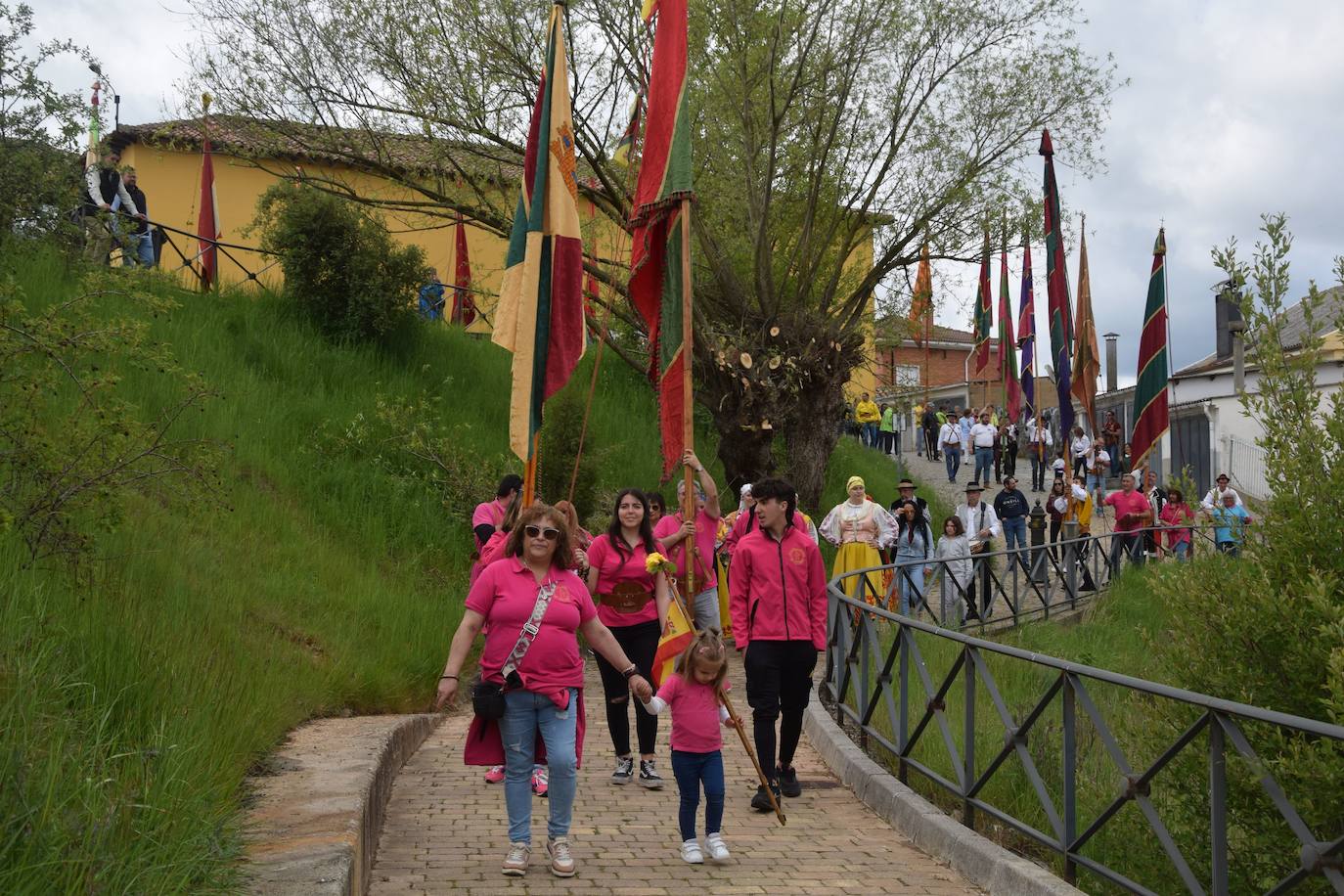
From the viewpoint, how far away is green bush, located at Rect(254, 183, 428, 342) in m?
20.2

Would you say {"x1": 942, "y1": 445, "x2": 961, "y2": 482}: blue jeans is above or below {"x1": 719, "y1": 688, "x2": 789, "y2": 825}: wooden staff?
above

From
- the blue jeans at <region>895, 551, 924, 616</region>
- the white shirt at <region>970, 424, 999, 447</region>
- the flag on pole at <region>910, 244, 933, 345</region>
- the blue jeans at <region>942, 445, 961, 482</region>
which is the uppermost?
the flag on pole at <region>910, 244, 933, 345</region>

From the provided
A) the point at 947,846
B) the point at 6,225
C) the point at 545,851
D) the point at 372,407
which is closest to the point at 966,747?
the point at 947,846

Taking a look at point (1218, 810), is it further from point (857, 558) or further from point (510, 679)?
point (857, 558)

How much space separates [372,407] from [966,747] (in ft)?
43.4

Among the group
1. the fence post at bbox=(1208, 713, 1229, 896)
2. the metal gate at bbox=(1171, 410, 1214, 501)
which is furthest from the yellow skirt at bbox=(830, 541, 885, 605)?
the metal gate at bbox=(1171, 410, 1214, 501)

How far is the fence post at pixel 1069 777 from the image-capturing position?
600 cm

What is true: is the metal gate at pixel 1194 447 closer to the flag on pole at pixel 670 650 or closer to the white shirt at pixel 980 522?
the white shirt at pixel 980 522

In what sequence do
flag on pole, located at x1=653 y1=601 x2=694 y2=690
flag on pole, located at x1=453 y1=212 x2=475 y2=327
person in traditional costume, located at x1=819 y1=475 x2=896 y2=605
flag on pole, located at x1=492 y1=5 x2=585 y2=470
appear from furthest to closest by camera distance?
1. flag on pole, located at x1=453 y1=212 x2=475 y2=327
2. person in traditional costume, located at x1=819 y1=475 x2=896 y2=605
3. flag on pole, located at x1=492 y1=5 x2=585 y2=470
4. flag on pole, located at x1=653 y1=601 x2=694 y2=690

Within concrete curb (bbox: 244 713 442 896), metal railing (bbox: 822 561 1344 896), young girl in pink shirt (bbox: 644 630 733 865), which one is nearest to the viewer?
concrete curb (bbox: 244 713 442 896)

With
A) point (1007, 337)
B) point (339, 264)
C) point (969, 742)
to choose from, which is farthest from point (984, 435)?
point (969, 742)

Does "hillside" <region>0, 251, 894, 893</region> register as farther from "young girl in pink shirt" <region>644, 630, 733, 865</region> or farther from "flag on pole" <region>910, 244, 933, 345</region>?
"flag on pole" <region>910, 244, 933, 345</region>

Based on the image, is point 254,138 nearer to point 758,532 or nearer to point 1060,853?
point 758,532

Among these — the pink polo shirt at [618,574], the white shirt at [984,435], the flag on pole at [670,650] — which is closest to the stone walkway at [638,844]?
the flag on pole at [670,650]
